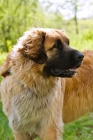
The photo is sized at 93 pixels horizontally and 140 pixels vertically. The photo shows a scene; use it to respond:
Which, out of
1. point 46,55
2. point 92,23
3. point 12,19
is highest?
point 46,55

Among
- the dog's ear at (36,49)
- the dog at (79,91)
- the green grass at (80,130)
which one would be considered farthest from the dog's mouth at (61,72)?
the green grass at (80,130)

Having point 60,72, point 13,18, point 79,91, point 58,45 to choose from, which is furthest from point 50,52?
point 13,18

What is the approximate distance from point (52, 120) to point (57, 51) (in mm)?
829

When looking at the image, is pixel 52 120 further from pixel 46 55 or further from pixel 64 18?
pixel 64 18

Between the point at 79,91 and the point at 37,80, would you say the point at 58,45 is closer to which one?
the point at 37,80

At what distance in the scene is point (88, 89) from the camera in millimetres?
4645

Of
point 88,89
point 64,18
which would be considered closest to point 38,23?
point 64,18

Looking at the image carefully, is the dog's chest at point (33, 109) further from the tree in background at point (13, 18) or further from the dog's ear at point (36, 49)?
the tree in background at point (13, 18)

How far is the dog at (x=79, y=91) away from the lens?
4566 mm

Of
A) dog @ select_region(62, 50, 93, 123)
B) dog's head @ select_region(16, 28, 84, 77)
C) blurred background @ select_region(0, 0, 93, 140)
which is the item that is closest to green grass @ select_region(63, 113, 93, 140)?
dog @ select_region(62, 50, 93, 123)

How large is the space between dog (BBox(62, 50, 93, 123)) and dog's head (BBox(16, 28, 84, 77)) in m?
0.63

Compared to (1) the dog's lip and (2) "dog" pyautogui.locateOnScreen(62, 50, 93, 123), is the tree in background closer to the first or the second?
(2) "dog" pyautogui.locateOnScreen(62, 50, 93, 123)

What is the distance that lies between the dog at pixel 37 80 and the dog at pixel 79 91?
26 centimetres

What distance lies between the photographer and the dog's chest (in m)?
4.13
